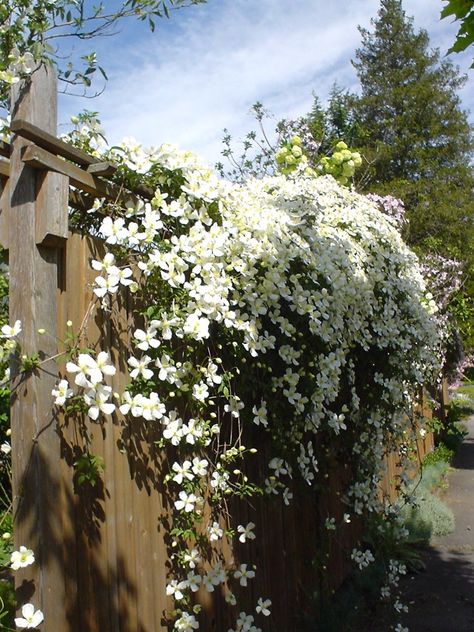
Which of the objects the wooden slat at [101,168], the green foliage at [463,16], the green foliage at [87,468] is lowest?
the green foliage at [87,468]

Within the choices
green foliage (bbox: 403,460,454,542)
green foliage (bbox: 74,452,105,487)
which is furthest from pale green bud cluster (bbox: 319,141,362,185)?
green foliage (bbox: 74,452,105,487)

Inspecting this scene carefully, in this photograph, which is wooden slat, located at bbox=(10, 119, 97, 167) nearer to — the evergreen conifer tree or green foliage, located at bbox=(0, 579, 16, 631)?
green foliage, located at bbox=(0, 579, 16, 631)

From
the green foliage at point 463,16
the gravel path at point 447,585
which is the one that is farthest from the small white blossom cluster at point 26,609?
the gravel path at point 447,585

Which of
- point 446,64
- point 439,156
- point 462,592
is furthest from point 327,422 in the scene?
point 446,64

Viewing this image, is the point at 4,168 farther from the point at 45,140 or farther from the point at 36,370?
the point at 36,370

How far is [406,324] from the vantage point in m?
4.54

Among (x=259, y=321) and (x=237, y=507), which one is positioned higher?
(x=259, y=321)

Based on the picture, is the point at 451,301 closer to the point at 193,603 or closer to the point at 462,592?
the point at 462,592

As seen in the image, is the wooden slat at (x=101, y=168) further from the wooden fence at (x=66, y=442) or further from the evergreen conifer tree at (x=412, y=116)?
the evergreen conifer tree at (x=412, y=116)

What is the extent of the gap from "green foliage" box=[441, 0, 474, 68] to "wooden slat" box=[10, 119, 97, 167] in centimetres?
162

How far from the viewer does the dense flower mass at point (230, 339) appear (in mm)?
2385

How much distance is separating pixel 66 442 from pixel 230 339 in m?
0.94

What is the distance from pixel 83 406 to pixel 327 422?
181cm

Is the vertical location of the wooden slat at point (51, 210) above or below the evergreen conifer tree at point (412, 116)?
below
